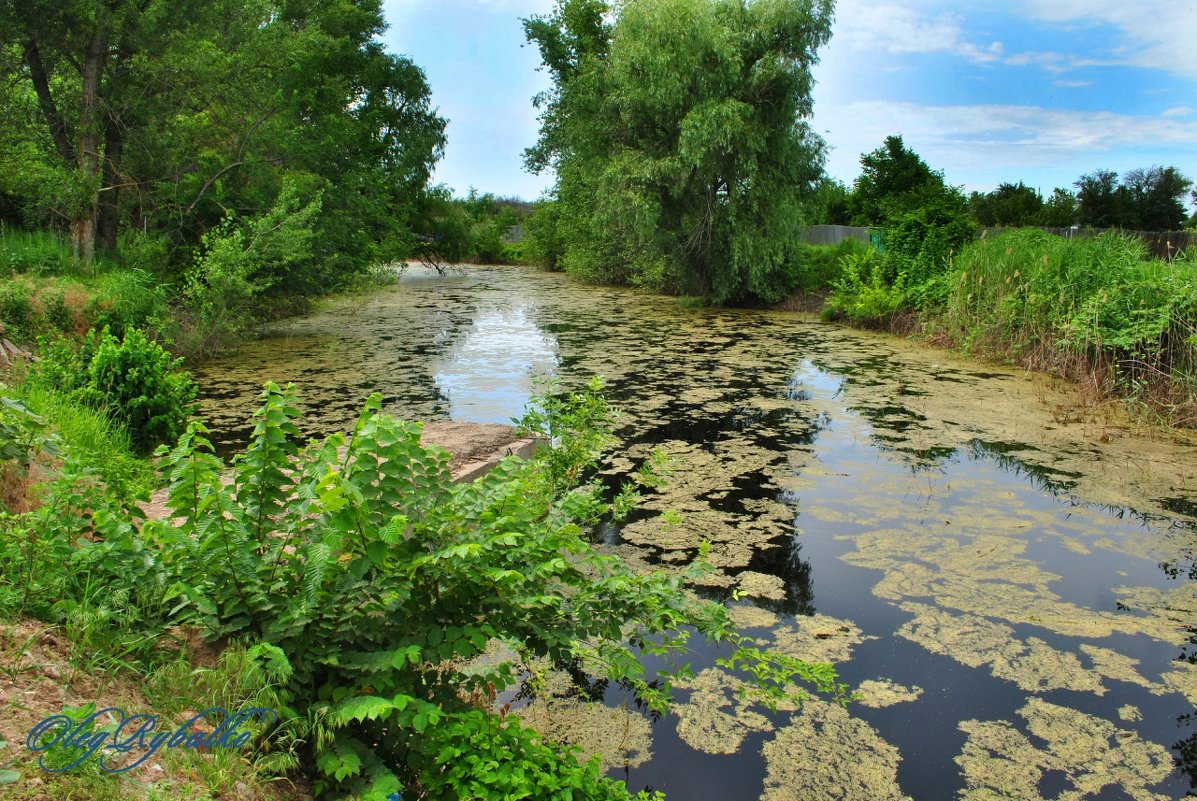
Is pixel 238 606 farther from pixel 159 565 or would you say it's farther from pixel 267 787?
pixel 267 787

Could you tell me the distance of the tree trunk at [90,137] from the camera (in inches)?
395

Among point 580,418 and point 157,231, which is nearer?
point 580,418

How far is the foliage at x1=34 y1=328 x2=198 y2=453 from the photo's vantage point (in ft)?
18.3

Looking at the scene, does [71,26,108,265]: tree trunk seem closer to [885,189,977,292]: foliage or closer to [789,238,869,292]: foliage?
[885,189,977,292]: foliage

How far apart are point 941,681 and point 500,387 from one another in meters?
6.07

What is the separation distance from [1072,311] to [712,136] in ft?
24.9

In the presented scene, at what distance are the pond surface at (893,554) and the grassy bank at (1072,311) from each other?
443mm

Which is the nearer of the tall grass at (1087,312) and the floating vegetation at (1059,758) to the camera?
the floating vegetation at (1059,758)

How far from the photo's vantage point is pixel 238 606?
2.45m

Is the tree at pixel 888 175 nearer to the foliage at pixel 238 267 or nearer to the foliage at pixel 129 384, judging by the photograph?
the foliage at pixel 238 267

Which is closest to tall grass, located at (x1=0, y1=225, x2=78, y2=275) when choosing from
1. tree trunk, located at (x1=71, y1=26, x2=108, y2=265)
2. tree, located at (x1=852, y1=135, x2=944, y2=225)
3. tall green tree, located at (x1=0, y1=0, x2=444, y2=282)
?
tree trunk, located at (x1=71, y1=26, x2=108, y2=265)

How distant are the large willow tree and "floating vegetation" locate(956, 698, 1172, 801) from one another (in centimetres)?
1301

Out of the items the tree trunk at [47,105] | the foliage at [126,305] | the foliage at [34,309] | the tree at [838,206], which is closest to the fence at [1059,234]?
the tree at [838,206]

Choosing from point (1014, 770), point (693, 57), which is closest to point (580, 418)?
point (1014, 770)
